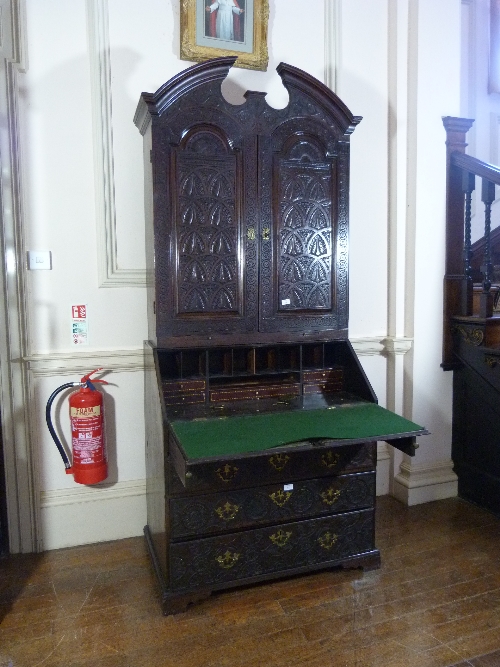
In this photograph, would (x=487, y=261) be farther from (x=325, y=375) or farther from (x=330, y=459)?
(x=330, y=459)

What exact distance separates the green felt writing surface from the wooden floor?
72 cm

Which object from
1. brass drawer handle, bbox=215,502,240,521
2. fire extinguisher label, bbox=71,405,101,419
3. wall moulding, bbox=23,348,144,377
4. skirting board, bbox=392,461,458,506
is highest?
wall moulding, bbox=23,348,144,377

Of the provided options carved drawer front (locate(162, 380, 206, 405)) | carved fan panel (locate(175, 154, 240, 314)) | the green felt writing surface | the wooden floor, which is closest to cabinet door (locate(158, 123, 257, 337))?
carved fan panel (locate(175, 154, 240, 314))

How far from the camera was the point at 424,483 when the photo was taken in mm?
3037

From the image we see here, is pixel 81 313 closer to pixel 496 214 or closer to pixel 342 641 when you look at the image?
pixel 342 641

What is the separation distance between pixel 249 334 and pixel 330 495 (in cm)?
79

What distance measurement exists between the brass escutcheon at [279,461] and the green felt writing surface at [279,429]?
0.15m

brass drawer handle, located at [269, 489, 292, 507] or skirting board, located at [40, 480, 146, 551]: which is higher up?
brass drawer handle, located at [269, 489, 292, 507]

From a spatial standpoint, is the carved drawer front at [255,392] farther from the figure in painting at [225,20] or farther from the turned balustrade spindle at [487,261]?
the figure in painting at [225,20]

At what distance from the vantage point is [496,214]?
391 cm

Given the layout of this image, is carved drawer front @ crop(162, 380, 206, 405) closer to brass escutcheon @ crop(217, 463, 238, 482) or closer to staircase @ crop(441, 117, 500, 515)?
brass escutcheon @ crop(217, 463, 238, 482)

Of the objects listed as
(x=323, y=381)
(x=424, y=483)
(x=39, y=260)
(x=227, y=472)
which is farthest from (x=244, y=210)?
(x=424, y=483)

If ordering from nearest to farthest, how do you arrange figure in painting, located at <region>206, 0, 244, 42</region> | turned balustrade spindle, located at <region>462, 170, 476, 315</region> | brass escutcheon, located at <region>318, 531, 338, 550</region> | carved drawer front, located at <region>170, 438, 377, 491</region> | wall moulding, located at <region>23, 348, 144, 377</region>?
carved drawer front, located at <region>170, 438, 377, 491</region>, brass escutcheon, located at <region>318, 531, 338, 550</region>, wall moulding, located at <region>23, 348, 144, 377</region>, figure in painting, located at <region>206, 0, 244, 42</region>, turned balustrade spindle, located at <region>462, 170, 476, 315</region>

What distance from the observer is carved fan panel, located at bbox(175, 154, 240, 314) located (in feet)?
7.22
